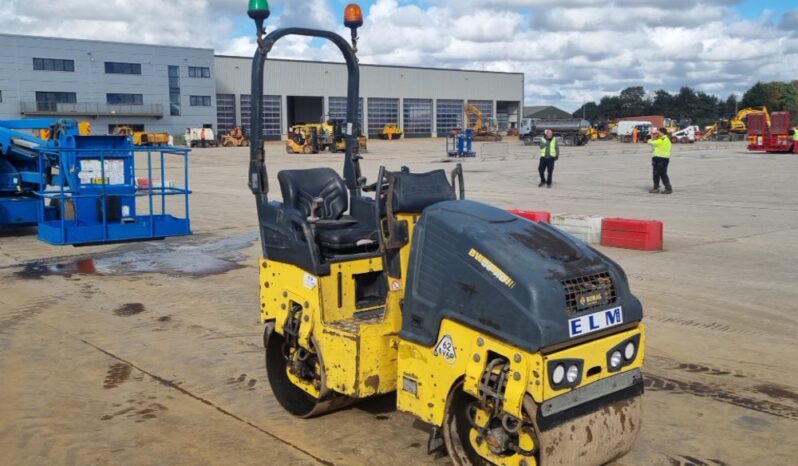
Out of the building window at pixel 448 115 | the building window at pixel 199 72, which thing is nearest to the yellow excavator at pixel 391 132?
the building window at pixel 448 115

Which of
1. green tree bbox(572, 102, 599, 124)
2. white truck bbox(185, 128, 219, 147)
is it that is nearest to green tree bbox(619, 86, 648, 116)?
green tree bbox(572, 102, 599, 124)

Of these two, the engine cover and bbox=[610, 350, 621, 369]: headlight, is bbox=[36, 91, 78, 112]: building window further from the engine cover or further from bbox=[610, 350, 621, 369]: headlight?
bbox=[610, 350, 621, 369]: headlight

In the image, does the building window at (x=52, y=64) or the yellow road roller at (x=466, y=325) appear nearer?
the yellow road roller at (x=466, y=325)

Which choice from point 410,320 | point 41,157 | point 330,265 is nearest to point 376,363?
point 410,320

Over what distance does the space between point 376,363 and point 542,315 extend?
127cm

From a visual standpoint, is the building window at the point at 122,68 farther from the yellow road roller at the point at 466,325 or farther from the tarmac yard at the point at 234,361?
the yellow road roller at the point at 466,325

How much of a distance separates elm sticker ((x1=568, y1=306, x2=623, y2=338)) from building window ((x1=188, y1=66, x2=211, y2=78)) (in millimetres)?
67532

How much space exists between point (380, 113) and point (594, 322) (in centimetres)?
7594

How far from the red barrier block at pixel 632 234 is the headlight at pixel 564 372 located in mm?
8164

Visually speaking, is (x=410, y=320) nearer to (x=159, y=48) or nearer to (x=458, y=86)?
(x=159, y=48)

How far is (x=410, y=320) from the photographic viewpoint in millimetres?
3842

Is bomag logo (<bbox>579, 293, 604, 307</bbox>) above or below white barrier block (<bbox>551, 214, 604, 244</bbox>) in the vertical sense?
above

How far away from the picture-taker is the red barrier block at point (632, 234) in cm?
1096

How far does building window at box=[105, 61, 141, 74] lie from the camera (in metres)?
62.2
